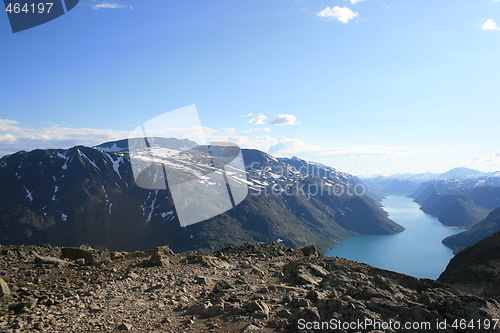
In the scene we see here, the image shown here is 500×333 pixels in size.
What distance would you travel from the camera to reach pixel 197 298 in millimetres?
14336

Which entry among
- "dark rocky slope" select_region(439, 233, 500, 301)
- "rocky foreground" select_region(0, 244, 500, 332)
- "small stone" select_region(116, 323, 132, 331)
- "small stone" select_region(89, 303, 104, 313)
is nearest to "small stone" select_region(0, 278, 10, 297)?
"rocky foreground" select_region(0, 244, 500, 332)

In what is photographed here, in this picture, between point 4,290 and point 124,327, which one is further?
point 4,290

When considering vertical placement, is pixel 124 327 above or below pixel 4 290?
below

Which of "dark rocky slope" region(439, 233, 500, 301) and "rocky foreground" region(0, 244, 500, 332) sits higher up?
"rocky foreground" region(0, 244, 500, 332)

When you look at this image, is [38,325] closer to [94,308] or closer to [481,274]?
[94,308]

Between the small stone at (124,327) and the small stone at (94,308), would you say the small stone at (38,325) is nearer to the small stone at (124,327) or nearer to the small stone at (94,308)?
the small stone at (94,308)

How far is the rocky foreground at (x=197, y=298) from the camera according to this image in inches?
431

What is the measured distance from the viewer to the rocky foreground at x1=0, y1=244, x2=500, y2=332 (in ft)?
35.9

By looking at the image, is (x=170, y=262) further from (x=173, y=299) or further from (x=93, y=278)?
(x=173, y=299)

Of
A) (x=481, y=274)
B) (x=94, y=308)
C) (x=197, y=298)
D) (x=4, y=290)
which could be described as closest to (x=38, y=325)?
(x=94, y=308)

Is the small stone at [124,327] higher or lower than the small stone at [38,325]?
lower

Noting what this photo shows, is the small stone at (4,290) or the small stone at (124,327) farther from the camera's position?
the small stone at (4,290)

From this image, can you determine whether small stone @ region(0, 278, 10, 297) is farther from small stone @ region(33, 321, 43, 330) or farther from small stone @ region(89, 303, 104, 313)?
small stone @ region(89, 303, 104, 313)

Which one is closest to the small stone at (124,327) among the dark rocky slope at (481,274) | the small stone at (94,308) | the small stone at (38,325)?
the small stone at (94,308)
